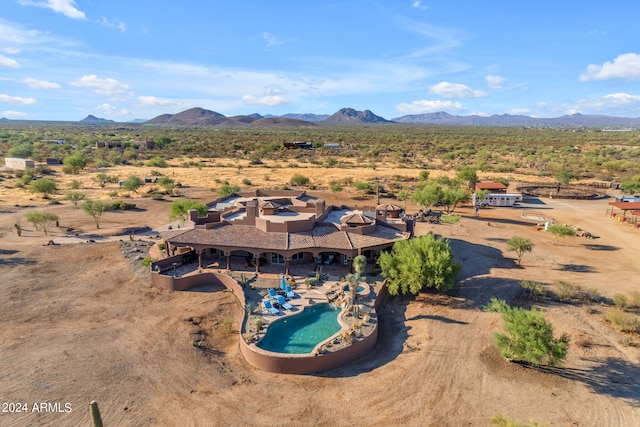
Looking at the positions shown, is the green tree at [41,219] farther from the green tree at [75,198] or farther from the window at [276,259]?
the window at [276,259]

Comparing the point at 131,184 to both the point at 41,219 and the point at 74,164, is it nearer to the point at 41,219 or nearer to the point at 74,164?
the point at 41,219

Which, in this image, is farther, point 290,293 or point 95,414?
point 290,293

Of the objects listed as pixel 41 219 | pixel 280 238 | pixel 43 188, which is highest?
pixel 280 238

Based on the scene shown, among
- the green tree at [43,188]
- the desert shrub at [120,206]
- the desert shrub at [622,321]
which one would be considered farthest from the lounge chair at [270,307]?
the green tree at [43,188]

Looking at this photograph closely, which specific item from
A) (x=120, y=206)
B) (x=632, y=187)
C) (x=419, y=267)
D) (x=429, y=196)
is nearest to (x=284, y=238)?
(x=419, y=267)

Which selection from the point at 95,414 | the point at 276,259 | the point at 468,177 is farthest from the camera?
the point at 468,177

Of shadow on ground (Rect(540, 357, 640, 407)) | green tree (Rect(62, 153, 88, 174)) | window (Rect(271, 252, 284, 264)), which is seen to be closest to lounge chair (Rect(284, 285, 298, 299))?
window (Rect(271, 252, 284, 264))

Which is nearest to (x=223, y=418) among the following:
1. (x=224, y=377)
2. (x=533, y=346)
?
(x=224, y=377)

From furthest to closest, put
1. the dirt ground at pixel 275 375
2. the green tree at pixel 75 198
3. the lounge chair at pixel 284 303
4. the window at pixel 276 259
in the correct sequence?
1. the green tree at pixel 75 198
2. the window at pixel 276 259
3. the lounge chair at pixel 284 303
4. the dirt ground at pixel 275 375
